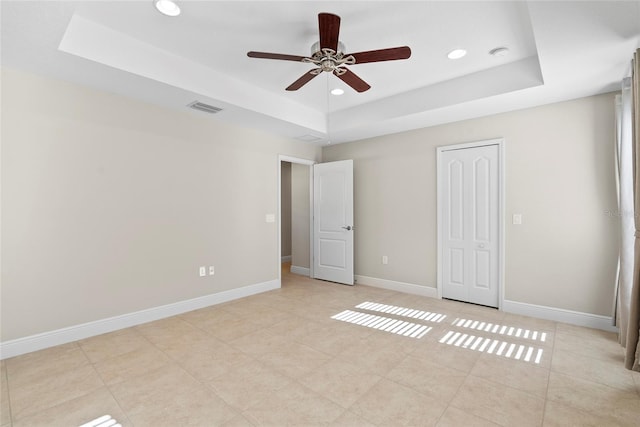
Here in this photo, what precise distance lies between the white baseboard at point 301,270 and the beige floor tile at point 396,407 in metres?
3.88

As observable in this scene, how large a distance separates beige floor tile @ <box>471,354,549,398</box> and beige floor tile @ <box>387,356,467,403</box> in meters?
0.21

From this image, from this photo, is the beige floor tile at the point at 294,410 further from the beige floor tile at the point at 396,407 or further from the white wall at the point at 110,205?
the white wall at the point at 110,205

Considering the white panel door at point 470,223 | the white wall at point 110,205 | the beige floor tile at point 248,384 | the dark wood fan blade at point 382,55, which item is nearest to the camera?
the beige floor tile at point 248,384

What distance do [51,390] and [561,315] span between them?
4917 mm

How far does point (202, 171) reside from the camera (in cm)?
412

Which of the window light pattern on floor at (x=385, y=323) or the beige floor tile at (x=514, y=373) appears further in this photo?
the window light pattern on floor at (x=385, y=323)

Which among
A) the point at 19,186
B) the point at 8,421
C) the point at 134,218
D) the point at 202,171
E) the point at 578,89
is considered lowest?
the point at 8,421

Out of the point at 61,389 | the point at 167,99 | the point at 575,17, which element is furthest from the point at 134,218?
the point at 575,17

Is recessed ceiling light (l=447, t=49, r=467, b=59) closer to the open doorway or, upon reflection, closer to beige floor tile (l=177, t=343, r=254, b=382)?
the open doorway

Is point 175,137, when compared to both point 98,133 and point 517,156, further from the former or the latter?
point 517,156

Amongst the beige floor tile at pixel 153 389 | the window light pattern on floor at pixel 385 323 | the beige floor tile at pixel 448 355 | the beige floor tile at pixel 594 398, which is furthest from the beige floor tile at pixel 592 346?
the beige floor tile at pixel 153 389

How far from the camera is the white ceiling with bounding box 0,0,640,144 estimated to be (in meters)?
2.25

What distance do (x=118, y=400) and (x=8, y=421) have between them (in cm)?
58

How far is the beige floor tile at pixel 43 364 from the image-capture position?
2.38 m
